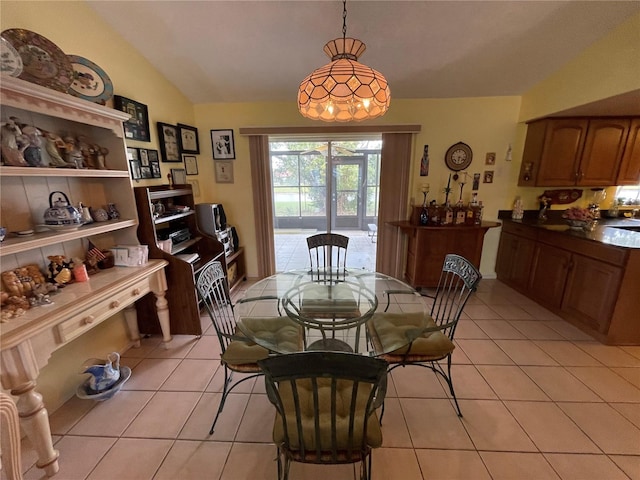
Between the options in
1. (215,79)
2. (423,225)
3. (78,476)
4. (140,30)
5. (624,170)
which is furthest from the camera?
(423,225)

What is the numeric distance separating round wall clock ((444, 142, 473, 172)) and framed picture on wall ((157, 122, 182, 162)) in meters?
3.22

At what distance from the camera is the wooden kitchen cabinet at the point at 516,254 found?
3029mm

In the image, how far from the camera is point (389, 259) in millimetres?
3621

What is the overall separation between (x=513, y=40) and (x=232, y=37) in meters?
2.43

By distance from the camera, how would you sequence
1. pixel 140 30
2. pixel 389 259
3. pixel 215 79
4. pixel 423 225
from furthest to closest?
pixel 389 259 < pixel 423 225 < pixel 215 79 < pixel 140 30

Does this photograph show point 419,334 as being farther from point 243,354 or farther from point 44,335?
point 44,335

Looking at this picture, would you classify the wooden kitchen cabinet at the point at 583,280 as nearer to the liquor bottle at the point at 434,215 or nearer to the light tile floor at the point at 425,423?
the light tile floor at the point at 425,423

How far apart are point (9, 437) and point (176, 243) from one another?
167 cm

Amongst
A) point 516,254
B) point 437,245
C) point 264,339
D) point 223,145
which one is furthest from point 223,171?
point 516,254

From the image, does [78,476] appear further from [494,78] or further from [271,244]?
[494,78]

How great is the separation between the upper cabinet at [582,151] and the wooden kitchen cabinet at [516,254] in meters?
0.61

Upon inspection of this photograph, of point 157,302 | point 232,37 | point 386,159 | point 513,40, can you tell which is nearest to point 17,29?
point 232,37

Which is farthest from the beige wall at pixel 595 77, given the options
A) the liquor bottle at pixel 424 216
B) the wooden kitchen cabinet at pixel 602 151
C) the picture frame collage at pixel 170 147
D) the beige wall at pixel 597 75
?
the picture frame collage at pixel 170 147

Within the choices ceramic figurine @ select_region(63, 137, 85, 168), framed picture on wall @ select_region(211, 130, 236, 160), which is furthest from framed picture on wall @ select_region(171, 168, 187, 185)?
ceramic figurine @ select_region(63, 137, 85, 168)
